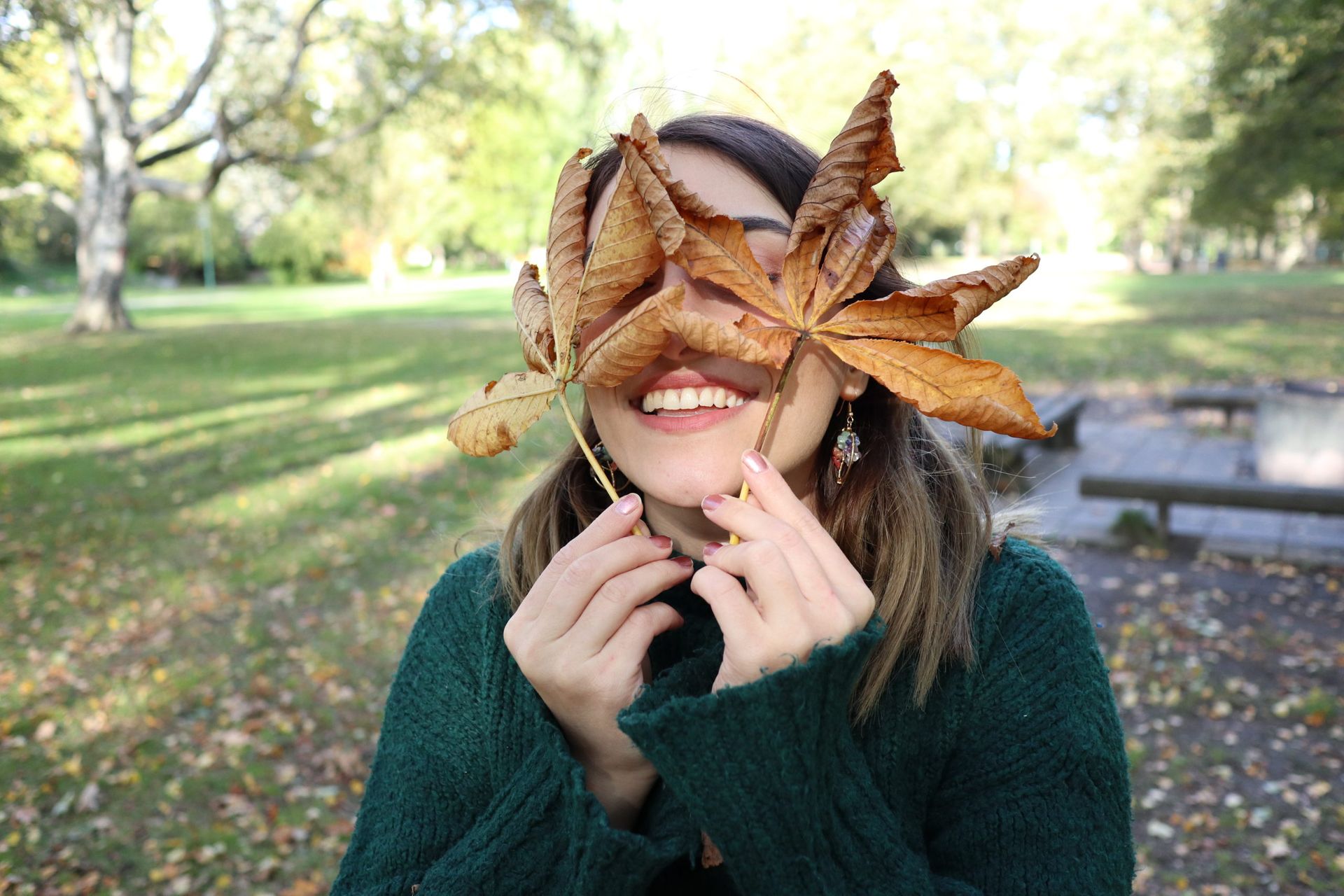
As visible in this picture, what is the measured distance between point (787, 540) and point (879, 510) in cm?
53

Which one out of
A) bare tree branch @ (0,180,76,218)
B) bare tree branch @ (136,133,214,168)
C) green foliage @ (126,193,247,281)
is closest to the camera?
bare tree branch @ (136,133,214,168)

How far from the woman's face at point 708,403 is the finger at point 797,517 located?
11cm

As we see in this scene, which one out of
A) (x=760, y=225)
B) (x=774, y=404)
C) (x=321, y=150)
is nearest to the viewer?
(x=774, y=404)

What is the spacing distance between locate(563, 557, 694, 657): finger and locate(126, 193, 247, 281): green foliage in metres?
59.9

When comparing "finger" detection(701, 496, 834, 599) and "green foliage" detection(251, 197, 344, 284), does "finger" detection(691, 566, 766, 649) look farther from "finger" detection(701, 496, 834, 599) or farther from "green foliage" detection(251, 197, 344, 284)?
"green foliage" detection(251, 197, 344, 284)

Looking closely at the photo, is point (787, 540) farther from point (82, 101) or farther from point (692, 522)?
point (82, 101)

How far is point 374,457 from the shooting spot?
33.4 feet

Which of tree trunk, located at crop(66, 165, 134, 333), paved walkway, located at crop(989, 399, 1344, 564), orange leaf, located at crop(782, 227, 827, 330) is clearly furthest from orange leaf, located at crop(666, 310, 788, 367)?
tree trunk, located at crop(66, 165, 134, 333)

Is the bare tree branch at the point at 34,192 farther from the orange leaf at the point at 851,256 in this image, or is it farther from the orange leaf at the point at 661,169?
the orange leaf at the point at 851,256

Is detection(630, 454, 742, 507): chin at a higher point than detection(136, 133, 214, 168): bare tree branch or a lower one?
lower

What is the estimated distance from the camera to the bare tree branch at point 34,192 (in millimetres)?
24203

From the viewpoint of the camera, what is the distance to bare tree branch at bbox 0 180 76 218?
2420 centimetres

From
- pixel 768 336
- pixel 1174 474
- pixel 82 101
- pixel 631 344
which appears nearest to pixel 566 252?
pixel 631 344

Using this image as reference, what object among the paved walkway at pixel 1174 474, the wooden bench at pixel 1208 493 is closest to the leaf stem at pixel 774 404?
the paved walkway at pixel 1174 474
